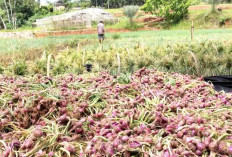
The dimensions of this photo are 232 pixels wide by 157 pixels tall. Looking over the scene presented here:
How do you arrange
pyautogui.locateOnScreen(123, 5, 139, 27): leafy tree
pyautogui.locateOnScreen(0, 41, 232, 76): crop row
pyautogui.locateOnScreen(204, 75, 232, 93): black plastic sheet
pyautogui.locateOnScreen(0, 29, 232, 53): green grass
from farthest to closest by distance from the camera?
pyautogui.locateOnScreen(123, 5, 139, 27): leafy tree
pyautogui.locateOnScreen(0, 29, 232, 53): green grass
pyautogui.locateOnScreen(0, 41, 232, 76): crop row
pyautogui.locateOnScreen(204, 75, 232, 93): black plastic sheet

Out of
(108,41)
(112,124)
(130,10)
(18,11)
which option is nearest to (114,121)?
(112,124)

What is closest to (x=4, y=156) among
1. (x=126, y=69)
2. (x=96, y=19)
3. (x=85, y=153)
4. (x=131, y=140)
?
(x=85, y=153)

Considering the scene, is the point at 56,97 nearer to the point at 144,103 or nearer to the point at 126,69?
the point at 144,103

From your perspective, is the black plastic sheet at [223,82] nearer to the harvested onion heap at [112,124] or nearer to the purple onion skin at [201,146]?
the harvested onion heap at [112,124]

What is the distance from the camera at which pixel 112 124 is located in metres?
1.30

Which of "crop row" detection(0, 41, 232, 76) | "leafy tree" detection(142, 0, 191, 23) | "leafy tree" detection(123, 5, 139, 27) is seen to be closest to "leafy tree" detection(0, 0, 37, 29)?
"leafy tree" detection(123, 5, 139, 27)

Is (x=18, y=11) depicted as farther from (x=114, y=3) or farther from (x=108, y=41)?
(x=108, y=41)

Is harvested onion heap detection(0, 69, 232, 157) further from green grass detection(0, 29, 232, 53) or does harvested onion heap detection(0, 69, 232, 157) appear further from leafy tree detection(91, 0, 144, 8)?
leafy tree detection(91, 0, 144, 8)

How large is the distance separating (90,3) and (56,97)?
7149cm

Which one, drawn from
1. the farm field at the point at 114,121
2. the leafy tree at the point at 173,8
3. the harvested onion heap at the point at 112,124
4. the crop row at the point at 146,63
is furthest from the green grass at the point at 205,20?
the harvested onion heap at the point at 112,124

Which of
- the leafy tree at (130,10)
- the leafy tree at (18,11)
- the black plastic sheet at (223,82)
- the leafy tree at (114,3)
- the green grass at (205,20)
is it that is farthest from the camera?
the leafy tree at (114,3)

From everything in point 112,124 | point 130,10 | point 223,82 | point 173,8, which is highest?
point 173,8

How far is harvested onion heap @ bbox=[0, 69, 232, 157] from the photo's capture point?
40.3 inches

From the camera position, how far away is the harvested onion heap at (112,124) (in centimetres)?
102
